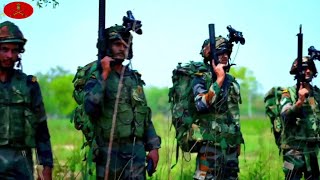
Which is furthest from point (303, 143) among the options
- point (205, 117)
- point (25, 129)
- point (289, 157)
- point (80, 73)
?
point (25, 129)

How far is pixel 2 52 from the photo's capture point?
16.9ft

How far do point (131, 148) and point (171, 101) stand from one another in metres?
1.80

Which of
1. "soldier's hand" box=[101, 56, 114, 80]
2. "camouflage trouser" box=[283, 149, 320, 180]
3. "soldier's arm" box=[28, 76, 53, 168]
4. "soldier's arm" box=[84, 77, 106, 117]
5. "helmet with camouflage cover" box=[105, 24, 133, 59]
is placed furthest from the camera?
"camouflage trouser" box=[283, 149, 320, 180]

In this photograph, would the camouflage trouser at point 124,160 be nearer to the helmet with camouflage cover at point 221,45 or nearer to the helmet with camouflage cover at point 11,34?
the helmet with camouflage cover at point 11,34

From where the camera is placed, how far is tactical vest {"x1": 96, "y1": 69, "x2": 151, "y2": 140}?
19.6 feet

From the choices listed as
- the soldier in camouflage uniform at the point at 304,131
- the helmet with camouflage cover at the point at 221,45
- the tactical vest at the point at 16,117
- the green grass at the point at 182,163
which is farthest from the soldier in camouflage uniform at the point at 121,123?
the soldier in camouflage uniform at the point at 304,131

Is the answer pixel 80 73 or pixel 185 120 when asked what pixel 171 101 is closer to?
pixel 185 120

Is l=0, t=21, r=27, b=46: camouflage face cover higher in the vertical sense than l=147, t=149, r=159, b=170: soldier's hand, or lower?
higher

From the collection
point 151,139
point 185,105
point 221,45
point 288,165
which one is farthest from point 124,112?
point 288,165

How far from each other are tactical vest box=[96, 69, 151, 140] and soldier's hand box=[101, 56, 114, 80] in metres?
0.27

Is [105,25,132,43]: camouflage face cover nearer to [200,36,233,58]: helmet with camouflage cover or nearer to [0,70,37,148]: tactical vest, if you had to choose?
[0,70,37,148]: tactical vest

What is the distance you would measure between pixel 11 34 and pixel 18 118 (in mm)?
611

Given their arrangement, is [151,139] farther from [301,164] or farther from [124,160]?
[301,164]

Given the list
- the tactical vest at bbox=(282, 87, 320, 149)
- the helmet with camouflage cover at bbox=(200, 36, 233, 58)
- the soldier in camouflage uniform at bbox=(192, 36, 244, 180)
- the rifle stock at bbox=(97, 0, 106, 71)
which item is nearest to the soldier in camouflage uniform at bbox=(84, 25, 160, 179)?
the rifle stock at bbox=(97, 0, 106, 71)
